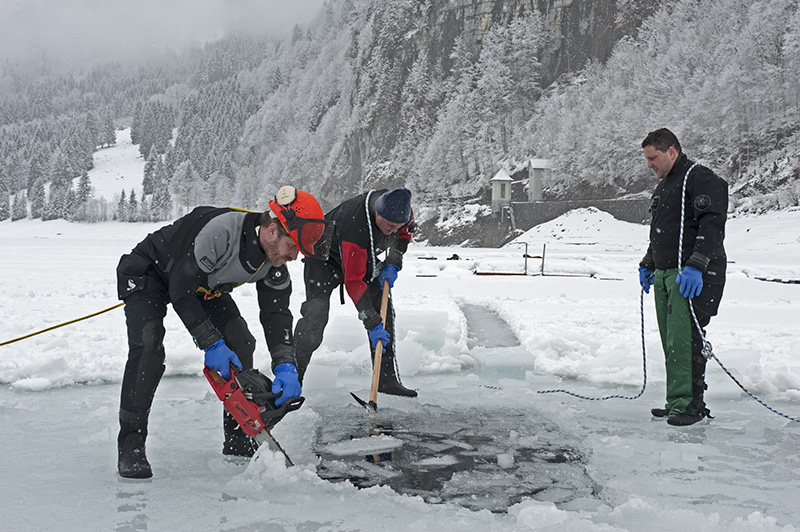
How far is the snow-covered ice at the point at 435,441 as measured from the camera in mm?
2561

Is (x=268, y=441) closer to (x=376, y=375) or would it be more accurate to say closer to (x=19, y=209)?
(x=376, y=375)

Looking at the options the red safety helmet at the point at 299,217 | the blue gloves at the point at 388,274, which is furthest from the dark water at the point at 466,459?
the red safety helmet at the point at 299,217

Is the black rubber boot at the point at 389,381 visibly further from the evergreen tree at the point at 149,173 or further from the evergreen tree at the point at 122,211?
the evergreen tree at the point at 149,173

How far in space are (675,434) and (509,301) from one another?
6.43 m

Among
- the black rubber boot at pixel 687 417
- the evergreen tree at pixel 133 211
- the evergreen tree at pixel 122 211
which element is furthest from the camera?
the evergreen tree at pixel 122 211

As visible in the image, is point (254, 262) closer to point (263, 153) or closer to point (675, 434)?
point (675, 434)

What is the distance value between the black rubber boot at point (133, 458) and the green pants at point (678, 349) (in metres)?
3.21

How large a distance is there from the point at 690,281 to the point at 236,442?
113 inches

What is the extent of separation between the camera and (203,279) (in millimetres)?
2922

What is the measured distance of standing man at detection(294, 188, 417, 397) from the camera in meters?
4.04

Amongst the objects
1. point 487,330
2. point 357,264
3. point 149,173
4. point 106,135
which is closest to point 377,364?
point 357,264

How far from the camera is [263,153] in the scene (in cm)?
10156

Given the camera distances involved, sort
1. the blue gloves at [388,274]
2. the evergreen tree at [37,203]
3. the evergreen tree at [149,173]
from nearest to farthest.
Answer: the blue gloves at [388,274] < the evergreen tree at [37,203] < the evergreen tree at [149,173]

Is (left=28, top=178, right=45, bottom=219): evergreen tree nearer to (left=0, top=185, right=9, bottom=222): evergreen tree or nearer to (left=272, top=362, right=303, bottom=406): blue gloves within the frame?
(left=0, top=185, right=9, bottom=222): evergreen tree
